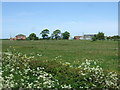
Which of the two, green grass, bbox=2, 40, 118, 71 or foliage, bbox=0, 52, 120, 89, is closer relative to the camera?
foliage, bbox=0, 52, 120, 89

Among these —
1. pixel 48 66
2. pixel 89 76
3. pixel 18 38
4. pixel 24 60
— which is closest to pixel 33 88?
pixel 89 76

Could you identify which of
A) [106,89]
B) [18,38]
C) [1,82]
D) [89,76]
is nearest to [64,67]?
[89,76]

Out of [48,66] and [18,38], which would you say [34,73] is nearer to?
[48,66]

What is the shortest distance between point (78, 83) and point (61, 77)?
0.96m

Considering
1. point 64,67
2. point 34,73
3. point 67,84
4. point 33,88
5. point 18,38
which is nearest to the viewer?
point 33,88

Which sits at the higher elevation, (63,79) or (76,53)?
(76,53)

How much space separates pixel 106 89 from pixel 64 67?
2872 millimetres

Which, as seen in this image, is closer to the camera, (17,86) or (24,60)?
(17,86)

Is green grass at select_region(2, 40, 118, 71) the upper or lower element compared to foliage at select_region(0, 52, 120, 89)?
upper

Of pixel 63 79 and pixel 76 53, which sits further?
pixel 76 53

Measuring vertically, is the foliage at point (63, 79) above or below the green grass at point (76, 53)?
below

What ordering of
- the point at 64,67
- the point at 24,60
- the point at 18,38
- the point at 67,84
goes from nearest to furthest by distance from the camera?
the point at 67,84 → the point at 64,67 → the point at 24,60 → the point at 18,38

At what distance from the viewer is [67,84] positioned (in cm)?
898

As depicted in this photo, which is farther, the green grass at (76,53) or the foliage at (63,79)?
the green grass at (76,53)
